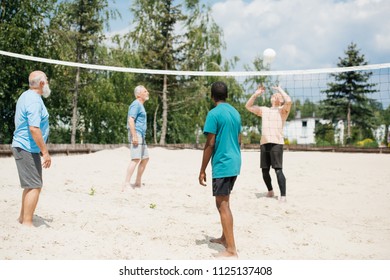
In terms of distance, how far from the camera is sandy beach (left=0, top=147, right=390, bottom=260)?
11.1 ft

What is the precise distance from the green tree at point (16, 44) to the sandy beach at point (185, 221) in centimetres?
732

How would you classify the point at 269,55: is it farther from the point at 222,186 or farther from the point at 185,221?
the point at 222,186

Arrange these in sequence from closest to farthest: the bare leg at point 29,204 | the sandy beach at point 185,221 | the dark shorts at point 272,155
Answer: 1. the sandy beach at point 185,221
2. the bare leg at point 29,204
3. the dark shorts at point 272,155

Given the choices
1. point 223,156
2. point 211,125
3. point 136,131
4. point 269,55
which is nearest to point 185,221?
point 223,156

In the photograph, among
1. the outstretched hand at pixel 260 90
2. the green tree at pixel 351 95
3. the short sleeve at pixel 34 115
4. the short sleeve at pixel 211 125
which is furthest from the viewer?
the green tree at pixel 351 95

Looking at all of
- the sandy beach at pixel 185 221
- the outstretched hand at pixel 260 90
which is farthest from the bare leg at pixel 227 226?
the outstretched hand at pixel 260 90

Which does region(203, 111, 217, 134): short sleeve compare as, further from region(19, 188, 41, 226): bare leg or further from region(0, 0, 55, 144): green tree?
region(0, 0, 55, 144): green tree

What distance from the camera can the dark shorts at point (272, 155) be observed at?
18.1 feet

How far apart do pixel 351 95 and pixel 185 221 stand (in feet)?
86.5

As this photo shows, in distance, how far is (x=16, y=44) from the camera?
13.7 m

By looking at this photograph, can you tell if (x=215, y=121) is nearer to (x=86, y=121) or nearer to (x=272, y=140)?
(x=272, y=140)

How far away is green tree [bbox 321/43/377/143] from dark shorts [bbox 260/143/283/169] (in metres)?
23.5

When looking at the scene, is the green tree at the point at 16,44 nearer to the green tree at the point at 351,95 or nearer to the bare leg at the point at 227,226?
the bare leg at the point at 227,226

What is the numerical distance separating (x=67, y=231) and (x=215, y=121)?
1701 mm
